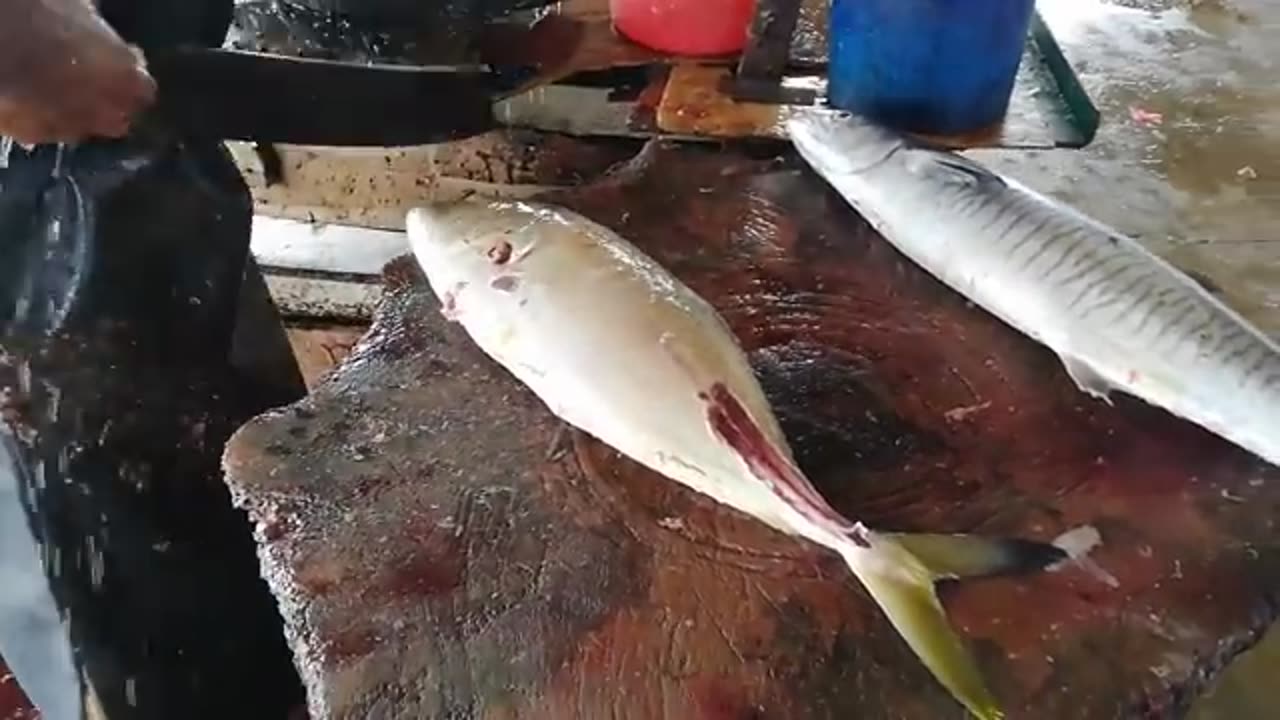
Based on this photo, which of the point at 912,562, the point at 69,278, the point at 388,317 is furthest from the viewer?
the point at 69,278

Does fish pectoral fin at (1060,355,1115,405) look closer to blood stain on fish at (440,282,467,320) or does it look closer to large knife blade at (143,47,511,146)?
blood stain on fish at (440,282,467,320)

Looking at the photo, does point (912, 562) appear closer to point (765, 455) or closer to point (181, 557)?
point (765, 455)

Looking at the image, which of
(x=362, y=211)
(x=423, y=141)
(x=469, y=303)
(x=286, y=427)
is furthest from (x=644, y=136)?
(x=286, y=427)

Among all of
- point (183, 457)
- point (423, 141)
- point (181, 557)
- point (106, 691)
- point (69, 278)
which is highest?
point (423, 141)

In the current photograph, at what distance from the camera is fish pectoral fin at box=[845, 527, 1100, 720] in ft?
2.63

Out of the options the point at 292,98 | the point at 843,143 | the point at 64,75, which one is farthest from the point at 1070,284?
the point at 64,75

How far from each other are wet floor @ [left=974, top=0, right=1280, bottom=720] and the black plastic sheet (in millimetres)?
814

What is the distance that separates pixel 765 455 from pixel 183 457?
2.45 ft

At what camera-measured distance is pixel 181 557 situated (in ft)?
4.78

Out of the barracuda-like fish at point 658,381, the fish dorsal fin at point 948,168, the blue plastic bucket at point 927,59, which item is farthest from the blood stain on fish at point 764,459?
the blue plastic bucket at point 927,59

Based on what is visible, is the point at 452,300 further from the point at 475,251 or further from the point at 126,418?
the point at 126,418

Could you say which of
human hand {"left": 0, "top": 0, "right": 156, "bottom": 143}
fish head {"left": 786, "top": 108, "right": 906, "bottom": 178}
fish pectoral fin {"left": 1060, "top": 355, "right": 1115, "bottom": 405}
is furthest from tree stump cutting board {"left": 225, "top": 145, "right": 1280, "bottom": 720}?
human hand {"left": 0, "top": 0, "right": 156, "bottom": 143}

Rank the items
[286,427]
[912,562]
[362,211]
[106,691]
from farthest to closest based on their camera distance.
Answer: [362,211], [106,691], [286,427], [912,562]

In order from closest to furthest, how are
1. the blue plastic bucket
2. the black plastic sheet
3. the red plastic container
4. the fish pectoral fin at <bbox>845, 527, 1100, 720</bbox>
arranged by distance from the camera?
the fish pectoral fin at <bbox>845, 527, 1100, 720</bbox>, the black plastic sheet, the blue plastic bucket, the red plastic container
